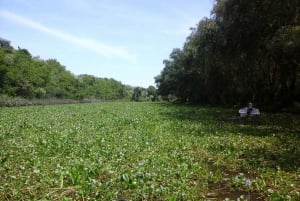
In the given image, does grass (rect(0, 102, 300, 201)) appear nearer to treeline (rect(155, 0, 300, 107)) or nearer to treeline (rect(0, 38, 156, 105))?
treeline (rect(155, 0, 300, 107))

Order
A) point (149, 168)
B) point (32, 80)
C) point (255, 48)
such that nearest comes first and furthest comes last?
point (149, 168)
point (255, 48)
point (32, 80)

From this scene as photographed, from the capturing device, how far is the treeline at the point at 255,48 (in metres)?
20.1

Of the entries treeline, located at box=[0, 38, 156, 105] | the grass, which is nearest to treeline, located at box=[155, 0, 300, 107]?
the grass

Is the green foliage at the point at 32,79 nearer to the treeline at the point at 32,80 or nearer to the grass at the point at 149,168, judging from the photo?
the treeline at the point at 32,80

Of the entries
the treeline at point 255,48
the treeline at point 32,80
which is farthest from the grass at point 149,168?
the treeline at point 32,80

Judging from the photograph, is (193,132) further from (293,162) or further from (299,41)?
(299,41)

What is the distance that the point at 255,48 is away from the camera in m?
23.5

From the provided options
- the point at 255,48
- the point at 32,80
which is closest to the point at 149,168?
the point at 255,48

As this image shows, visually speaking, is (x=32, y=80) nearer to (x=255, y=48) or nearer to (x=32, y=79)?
(x=32, y=79)

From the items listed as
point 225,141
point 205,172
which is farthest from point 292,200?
point 225,141

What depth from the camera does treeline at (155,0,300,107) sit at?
20094mm

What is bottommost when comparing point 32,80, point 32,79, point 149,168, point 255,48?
point 149,168

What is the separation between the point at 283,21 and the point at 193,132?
10.5m

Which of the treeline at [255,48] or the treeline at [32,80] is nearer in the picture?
the treeline at [255,48]
